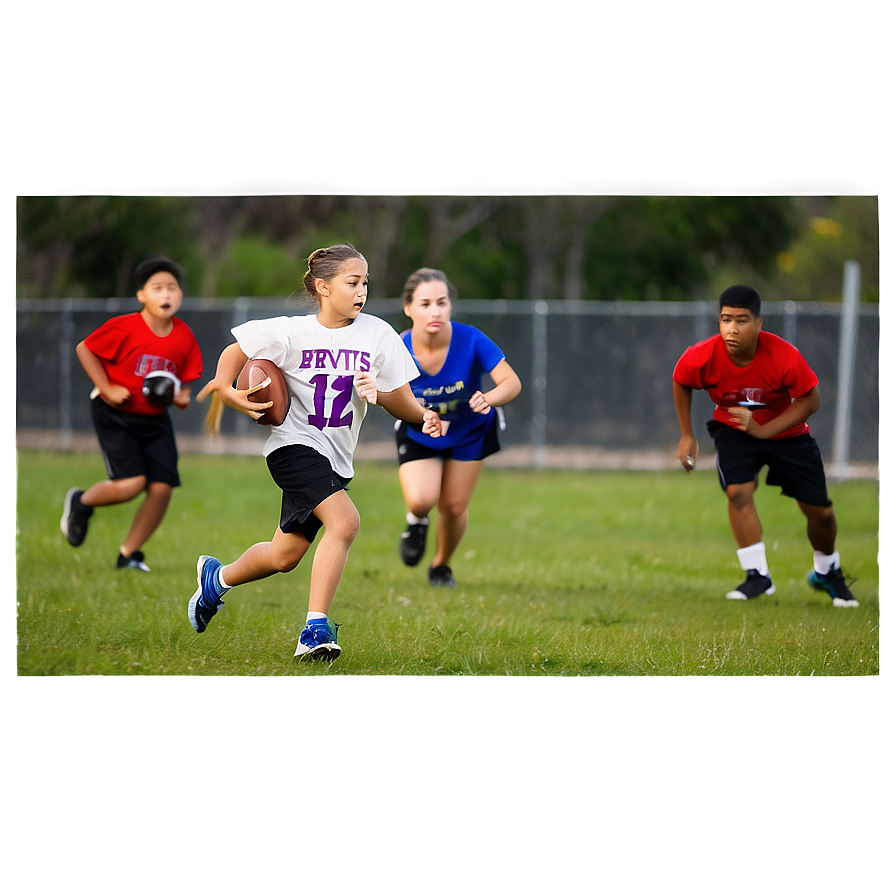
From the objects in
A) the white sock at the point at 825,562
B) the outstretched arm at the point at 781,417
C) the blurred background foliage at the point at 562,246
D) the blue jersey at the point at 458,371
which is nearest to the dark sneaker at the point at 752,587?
the white sock at the point at 825,562

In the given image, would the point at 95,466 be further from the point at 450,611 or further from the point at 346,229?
the point at 346,229

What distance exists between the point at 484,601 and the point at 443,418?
1.10 m

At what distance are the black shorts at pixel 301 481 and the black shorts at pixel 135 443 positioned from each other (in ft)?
8.07

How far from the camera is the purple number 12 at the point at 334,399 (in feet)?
15.8

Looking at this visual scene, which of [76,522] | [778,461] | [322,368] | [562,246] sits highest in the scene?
[562,246]

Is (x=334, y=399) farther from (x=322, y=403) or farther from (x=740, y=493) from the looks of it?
(x=740, y=493)

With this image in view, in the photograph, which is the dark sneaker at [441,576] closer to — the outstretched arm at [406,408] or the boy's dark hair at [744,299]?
the outstretched arm at [406,408]

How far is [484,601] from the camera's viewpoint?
6309mm

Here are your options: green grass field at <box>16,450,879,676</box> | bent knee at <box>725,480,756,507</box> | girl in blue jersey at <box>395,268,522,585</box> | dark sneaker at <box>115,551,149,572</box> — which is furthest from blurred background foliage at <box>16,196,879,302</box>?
bent knee at <box>725,480,756,507</box>

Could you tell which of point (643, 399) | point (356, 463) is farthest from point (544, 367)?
point (356, 463)

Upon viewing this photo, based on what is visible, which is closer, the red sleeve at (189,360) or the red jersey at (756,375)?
the red jersey at (756,375)

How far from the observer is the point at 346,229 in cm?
2353

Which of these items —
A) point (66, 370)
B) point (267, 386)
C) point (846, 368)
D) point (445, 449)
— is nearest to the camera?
point (267, 386)

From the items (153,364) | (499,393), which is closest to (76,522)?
(153,364)
